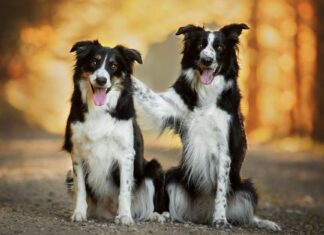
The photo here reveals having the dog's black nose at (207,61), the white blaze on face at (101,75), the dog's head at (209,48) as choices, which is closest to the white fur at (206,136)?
the dog's head at (209,48)

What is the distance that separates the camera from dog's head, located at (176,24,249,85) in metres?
6.64

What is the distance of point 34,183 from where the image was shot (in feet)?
33.2

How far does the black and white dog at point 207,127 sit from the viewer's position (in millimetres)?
6734

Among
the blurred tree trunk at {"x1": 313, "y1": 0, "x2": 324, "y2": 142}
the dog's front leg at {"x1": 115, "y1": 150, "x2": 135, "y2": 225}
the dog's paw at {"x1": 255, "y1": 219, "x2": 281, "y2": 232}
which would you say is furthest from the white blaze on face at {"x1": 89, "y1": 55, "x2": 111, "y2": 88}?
the blurred tree trunk at {"x1": 313, "y1": 0, "x2": 324, "y2": 142}

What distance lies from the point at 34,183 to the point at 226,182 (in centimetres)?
419

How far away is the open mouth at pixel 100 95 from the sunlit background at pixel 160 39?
42.7 feet

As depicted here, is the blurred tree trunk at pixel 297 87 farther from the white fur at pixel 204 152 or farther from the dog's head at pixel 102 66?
the dog's head at pixel 102 66

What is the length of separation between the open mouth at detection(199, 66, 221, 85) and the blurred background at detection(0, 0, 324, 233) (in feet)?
1.57

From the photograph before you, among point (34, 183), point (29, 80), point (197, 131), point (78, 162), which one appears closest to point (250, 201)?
point (197, 131)

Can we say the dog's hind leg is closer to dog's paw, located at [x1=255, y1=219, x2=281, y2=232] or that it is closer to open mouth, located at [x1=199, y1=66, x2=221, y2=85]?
dog's paw, located at [x1=255, y1=219, x2=281, y2=232]

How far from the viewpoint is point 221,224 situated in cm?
661

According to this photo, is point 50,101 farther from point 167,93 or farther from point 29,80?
point 167,93

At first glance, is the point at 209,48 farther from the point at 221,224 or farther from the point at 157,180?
the point at 221,224

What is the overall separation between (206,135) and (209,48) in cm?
89
